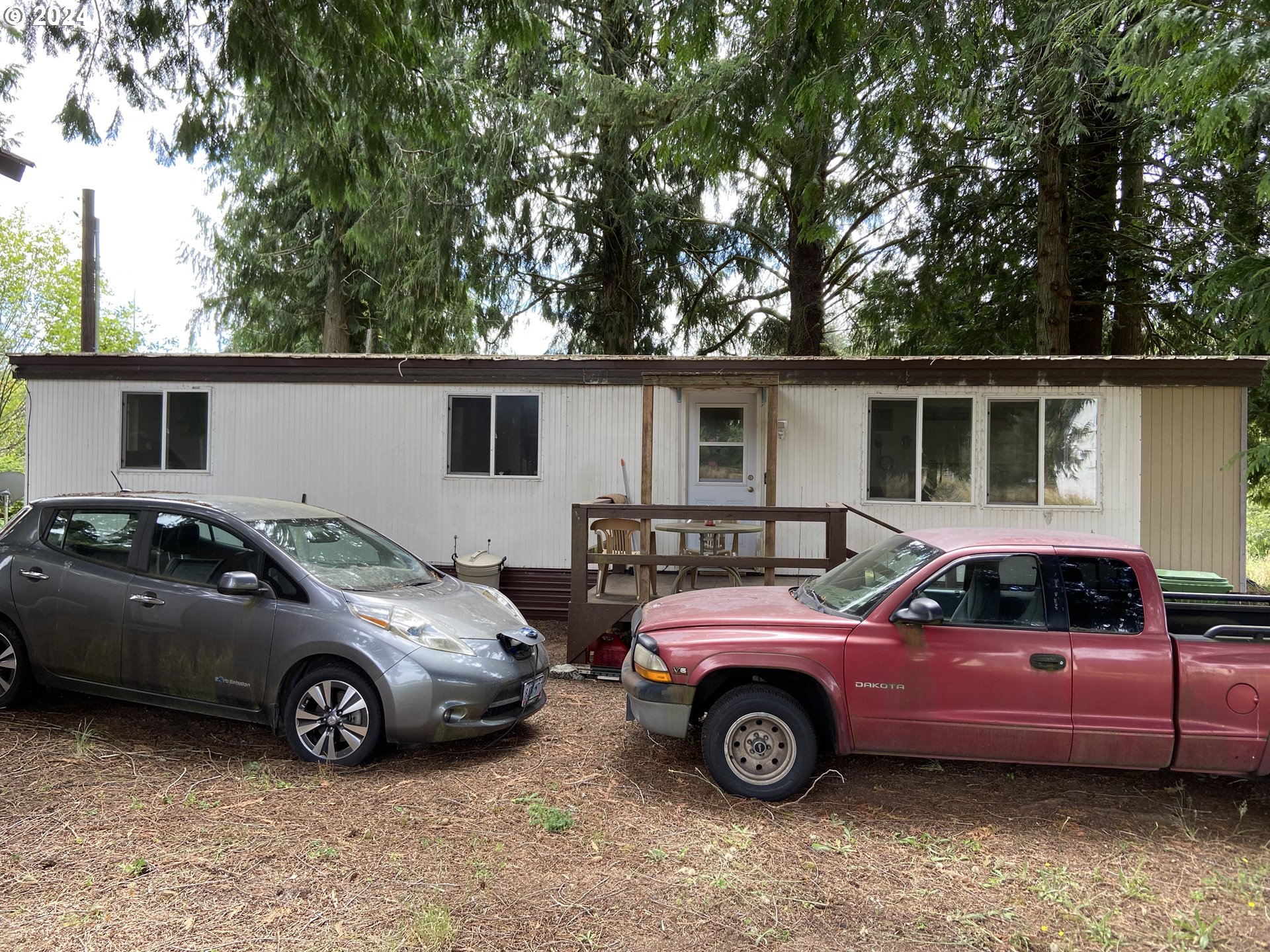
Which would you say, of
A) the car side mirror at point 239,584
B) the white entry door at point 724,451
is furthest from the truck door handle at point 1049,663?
the white entry door at point 724,451

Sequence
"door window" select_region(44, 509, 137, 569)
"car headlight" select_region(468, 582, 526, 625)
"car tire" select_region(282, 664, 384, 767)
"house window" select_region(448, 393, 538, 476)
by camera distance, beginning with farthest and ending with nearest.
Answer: "house window" select_region(448, 393, 538, 476) < "car headlight" select_region(468, 582, 526, 625) < "door window" select_region(44, 509, 137, 569) < "car tire" select_region(282, 664, 384, 767)

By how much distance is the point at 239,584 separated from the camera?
481 cm

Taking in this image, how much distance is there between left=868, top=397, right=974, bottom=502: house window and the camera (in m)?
9.27

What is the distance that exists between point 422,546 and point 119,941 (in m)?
7.09

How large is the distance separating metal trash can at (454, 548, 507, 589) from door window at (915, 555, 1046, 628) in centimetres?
591

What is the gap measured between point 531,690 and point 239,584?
1910 millimetres

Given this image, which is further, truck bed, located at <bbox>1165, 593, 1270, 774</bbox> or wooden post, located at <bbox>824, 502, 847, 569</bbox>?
wooden post, located at <bbox>824, 502, 847, 569</bbox>

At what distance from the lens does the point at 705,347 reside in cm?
1734

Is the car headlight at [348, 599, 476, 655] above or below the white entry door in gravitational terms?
below

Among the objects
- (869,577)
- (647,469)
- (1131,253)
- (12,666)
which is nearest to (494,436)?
(647,469)

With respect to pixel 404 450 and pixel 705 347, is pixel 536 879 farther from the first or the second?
pixel 705 347

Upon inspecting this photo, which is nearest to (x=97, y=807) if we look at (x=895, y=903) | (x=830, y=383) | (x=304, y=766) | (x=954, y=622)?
(x=304, y=766)

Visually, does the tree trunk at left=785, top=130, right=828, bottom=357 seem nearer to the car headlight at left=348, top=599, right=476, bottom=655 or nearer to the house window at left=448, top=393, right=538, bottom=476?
the house window at left=448, top=393, right=538, bottom=476

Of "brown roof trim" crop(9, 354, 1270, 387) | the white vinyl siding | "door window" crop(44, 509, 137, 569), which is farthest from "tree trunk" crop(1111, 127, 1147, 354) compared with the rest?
"door window" crop(44, 509, 137, 569)
